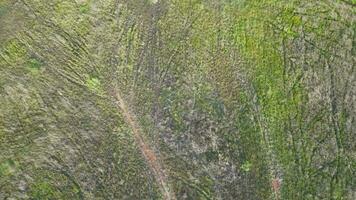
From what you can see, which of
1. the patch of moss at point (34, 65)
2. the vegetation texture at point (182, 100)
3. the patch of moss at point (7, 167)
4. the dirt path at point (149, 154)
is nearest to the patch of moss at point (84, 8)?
the vegetation texture at point (182, 100)

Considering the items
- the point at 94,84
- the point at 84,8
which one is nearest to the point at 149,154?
the point at 94,84

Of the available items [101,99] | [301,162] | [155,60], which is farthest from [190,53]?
[301,162]

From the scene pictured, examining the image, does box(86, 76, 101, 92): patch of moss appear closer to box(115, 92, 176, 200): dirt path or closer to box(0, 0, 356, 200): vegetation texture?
box(0, 0, 356, 200): vegetation texture

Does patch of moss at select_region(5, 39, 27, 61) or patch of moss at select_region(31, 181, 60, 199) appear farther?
patch of moss at select_region(5, 39, 27, 61)

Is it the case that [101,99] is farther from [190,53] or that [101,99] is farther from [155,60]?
[190,53]

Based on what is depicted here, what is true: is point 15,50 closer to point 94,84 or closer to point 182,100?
point 94,84

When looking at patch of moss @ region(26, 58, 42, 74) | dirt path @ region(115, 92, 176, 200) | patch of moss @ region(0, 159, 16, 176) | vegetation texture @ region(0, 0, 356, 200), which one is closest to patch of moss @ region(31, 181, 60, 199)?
vegetation texture @ region(0, 0, 356, 200)

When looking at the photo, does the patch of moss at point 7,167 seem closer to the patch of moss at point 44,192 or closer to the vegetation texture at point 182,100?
the vegetation texture at point 182,100

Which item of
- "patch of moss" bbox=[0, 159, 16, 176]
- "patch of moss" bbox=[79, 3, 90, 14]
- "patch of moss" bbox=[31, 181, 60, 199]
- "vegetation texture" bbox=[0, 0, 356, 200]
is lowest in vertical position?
"patch of moss" bbox=[31, 181, 60, 199]

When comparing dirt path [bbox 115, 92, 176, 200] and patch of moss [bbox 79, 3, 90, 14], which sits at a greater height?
patch of moss [bbox 79, 3, 90, 14]
